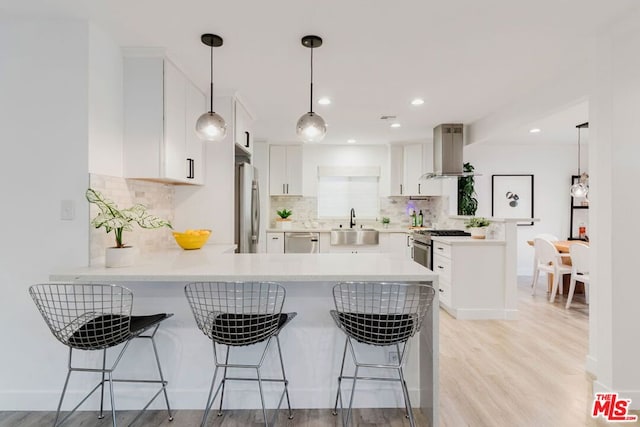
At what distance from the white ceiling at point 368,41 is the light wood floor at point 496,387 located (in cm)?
246

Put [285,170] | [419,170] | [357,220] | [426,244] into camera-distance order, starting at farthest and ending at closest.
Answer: [357,220] → [285,170] → [419,170] → [426,244]

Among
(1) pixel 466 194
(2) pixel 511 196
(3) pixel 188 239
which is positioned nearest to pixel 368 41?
(3) pixel 188 239

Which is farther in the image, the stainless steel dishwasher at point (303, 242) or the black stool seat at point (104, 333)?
the stainless steel dishwasher at point (303, 242)

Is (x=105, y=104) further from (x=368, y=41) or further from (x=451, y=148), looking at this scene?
(x=451, y=148)

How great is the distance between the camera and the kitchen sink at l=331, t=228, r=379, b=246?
231 inches

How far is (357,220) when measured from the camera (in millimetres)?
6539

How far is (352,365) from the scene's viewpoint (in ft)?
7.51

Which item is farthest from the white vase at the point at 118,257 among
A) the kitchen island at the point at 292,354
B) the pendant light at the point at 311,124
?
the pendant light at the point at 311,124

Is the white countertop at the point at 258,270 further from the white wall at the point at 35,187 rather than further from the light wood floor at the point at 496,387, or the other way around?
the light wood floor at the point at 496,387

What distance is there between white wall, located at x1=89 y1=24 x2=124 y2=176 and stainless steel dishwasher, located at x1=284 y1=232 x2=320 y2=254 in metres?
3.46

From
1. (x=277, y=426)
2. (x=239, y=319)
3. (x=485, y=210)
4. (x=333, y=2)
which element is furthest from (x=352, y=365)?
(x=485, y=210)

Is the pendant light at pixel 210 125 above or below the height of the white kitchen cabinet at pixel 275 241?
above

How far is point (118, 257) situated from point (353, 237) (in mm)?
4121

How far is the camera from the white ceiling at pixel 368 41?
2119 mm
